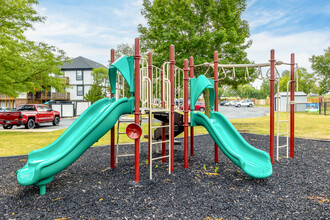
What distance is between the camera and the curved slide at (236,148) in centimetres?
436

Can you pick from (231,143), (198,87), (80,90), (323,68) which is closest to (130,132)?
(198,87)

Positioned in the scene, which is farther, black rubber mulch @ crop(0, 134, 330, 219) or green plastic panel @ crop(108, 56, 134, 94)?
green plastic panel @ crop(108, 56, 134, 94)

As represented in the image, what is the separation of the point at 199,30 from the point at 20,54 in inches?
412

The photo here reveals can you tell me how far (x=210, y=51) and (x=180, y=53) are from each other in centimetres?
173

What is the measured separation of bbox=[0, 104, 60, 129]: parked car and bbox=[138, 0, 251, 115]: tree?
358 inches

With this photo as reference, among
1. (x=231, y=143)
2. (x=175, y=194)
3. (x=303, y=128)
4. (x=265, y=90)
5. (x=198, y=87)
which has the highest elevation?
(x=265, y=90)

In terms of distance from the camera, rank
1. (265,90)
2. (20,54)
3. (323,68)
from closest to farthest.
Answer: (20,54), (323,68), (265,90)

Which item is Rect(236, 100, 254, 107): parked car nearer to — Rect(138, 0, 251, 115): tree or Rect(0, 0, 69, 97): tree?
Rect(138, 0, 251, 115): tree

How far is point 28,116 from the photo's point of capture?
14562mm

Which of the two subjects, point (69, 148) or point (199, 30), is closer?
point (69, 148)

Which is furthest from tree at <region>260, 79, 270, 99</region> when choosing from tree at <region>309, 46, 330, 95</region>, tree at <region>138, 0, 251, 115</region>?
tree at <region>138, 0, 251, 115</region>

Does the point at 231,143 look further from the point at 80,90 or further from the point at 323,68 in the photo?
the point at 80,90

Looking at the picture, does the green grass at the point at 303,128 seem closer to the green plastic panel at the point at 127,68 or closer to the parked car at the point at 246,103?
the green plastic panel at the point at 127,68

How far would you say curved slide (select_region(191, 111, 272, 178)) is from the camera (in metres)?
4.36
